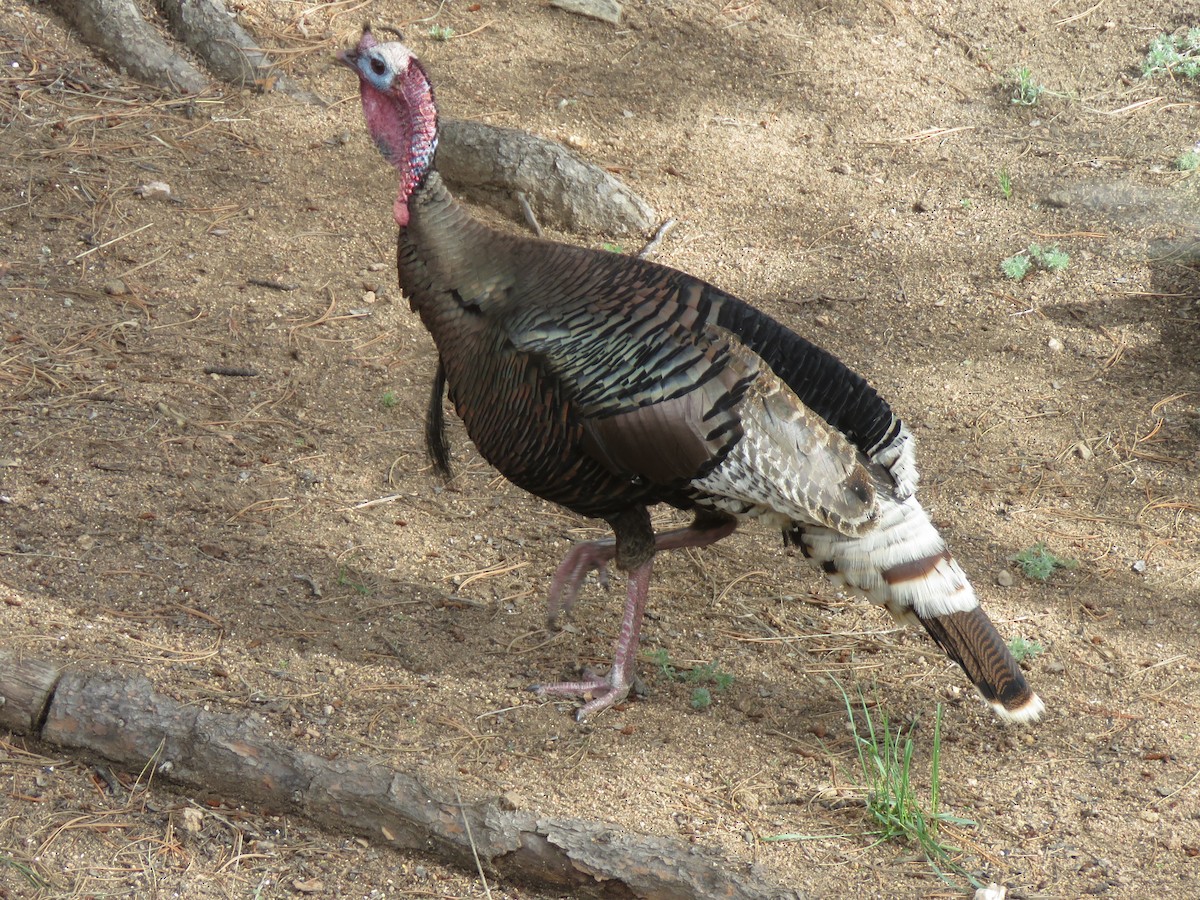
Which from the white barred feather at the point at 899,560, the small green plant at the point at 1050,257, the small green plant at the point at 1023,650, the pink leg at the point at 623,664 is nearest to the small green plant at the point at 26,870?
the pink leg at the point at 623,664

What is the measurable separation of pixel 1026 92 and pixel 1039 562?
11.3 ft

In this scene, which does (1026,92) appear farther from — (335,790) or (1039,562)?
(335,790)

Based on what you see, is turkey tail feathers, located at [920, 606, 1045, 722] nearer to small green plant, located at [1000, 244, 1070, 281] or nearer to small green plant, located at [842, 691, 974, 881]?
small green plant, located at [842, 691, 974, 881]

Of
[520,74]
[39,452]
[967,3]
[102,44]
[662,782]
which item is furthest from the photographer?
[967,3]

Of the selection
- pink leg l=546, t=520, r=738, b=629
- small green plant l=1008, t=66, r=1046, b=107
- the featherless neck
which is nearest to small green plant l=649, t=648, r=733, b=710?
pink leg l=546, t=520, r=738, b=629

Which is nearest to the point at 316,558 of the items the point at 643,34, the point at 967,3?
the point at 643,34

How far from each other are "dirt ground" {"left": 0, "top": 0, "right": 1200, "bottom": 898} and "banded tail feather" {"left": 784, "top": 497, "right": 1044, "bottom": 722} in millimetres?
220

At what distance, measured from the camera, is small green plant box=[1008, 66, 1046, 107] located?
6457 mm

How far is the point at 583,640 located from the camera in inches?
152

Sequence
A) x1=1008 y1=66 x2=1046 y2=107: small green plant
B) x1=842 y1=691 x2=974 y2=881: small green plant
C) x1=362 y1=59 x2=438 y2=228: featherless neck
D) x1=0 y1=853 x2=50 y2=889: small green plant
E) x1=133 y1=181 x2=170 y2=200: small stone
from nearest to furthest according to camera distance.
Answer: x1=0 y1=853 x2=50 y2=889: small green plant < x1=842 y1=691 x2=974 y2=881: small green plant < x1=362 y1=59 x2=438 y2=228: featherless neck < x1=133 y1=181 x2=170 y2=200: small stone < x1=1008 y1=66 x2=1046 y2=107: small green plant

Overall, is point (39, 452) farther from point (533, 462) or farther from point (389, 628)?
point (533, 462)

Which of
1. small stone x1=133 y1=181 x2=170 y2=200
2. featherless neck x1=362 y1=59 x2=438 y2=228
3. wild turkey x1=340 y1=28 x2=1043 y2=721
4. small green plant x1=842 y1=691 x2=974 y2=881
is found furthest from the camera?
small stone x1=133 y1=181 x2=170 y2=200

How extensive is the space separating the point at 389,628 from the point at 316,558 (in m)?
0.42

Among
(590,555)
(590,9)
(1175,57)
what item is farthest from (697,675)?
(1175,57)
